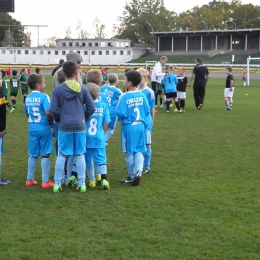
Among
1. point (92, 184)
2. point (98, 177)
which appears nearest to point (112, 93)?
point (98, 177)

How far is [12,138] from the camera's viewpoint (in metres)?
12.5

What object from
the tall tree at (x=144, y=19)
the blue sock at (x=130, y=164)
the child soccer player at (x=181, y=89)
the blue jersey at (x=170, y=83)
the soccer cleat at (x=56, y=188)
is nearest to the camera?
the soccer cleat at (x=56, y=188)

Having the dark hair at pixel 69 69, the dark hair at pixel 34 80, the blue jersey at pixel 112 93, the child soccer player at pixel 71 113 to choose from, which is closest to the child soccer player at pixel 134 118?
the child soccer player at pixel 71 113

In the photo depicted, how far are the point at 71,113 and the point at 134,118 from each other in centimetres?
112

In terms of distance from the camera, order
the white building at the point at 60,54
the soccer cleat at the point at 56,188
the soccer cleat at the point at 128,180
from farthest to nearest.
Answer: the white building at the point at 60,54 → the soccer cleat at the point at 128,180 → the soccer cleat at the point at 56,188

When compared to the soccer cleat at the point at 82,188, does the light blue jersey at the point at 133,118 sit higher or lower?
higher

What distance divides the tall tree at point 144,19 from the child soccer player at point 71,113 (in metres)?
102

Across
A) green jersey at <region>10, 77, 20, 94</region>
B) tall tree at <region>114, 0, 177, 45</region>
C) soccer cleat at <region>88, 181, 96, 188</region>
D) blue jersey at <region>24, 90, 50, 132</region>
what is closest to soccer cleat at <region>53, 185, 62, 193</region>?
soccer cleat at <region>88, 181, 96, 188</region>

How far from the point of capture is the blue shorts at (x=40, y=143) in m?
7.26

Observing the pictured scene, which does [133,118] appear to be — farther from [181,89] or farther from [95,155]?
[181,89]

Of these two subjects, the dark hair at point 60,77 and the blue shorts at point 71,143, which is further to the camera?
the dark hair at point 60,77

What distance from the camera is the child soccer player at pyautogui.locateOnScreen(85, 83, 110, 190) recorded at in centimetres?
718

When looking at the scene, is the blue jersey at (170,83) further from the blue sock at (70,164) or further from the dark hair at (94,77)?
the blue sock at (70,164)

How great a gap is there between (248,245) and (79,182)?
2866 mm
